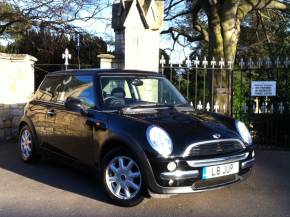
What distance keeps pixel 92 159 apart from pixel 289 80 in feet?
21.9

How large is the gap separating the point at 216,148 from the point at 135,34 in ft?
19.4

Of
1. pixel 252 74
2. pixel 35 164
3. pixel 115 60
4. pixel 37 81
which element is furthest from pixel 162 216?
pixel 37 81

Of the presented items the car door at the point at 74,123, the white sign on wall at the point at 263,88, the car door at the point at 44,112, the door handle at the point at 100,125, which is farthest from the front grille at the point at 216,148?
the white sign on wall at the point at 263,88

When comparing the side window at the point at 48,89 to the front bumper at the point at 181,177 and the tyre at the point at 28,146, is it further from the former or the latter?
the front bumper at the point at 181,177

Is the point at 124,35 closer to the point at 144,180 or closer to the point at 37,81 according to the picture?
the point at 144,180

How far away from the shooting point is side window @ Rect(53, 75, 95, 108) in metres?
6.35

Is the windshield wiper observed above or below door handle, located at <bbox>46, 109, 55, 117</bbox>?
above

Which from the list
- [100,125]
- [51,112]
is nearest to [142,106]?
[100,125]

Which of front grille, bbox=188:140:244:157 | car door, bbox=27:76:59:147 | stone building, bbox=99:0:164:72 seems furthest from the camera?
stone building, bbox=99:0:164:72

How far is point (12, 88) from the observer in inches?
425

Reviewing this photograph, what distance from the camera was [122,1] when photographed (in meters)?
10.8

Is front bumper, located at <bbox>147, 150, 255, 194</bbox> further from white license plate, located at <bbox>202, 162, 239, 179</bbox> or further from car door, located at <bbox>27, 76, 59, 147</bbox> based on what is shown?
car door, located at <bbox>27, 76, 59, 147</bbox>

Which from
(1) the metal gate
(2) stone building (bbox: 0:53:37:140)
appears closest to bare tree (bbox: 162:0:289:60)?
(1) the metal gate

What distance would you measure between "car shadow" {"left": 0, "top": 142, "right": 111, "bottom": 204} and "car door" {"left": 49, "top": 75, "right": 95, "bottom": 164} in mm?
396
